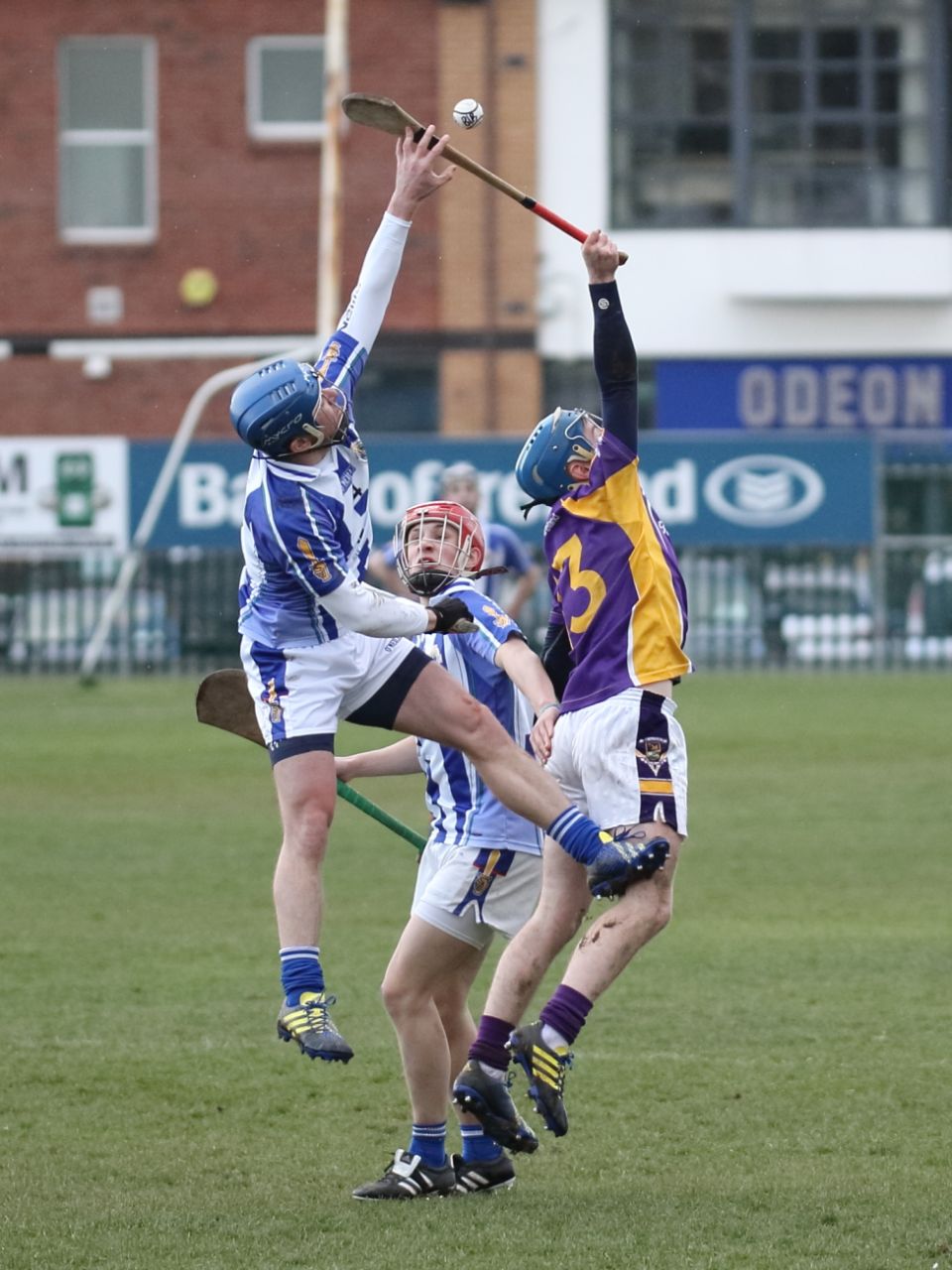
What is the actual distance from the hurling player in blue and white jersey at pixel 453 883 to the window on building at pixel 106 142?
2544 cm

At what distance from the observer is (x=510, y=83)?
102ft

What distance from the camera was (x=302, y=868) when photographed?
21.5 feet

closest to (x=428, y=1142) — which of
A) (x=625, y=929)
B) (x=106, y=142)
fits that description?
(x=625, y=929)

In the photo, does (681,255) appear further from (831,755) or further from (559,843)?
(559,843)

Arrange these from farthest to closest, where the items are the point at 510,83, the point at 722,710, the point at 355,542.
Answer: the point at 510,83 → the point at 722,710 → the point at 355,542

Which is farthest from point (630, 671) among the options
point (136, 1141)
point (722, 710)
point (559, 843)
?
point (722, 710)

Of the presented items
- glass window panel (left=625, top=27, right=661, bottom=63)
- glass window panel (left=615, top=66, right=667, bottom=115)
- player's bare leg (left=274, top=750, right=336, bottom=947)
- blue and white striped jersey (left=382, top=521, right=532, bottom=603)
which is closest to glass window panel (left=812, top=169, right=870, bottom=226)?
glass window panel (left=615, top=66, right=667, bottom=115)

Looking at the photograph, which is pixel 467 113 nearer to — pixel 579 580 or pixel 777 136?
pixel 579 580

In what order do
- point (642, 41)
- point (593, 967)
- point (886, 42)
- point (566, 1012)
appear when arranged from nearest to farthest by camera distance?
point (566, 1012), point (593, 967), point (642, 41), point (886, 42)

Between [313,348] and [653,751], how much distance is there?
69.9ft

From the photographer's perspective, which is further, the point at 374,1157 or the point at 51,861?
the point at 51,861

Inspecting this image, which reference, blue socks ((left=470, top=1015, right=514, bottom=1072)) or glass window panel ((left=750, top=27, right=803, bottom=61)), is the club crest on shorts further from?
glass window panel ((left=750, top=27, right=803, bottom=61))

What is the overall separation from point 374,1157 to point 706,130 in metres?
26.7

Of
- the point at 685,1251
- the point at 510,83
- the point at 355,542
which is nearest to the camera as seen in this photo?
the point at 685,1251
